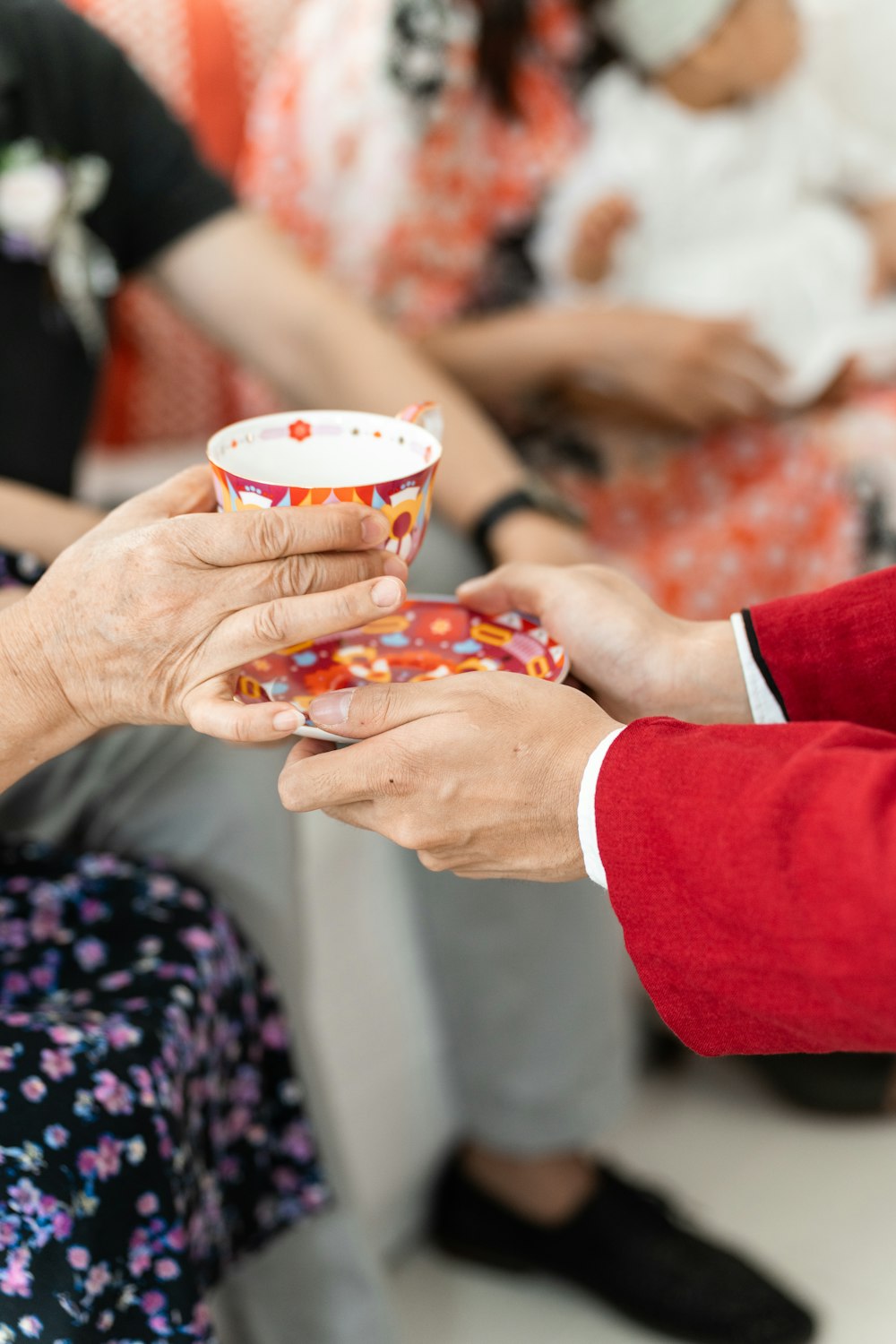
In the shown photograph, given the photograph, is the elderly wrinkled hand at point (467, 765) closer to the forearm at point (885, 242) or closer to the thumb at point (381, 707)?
the thumb at point (381, 707)

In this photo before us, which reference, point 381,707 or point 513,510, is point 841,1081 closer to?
point 513,510

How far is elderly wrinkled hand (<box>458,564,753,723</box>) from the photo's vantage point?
796mm

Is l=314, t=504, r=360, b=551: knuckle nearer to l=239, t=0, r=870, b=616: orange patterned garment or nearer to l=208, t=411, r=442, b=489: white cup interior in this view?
l=208, t=411, r=442, b=489: white cup interior

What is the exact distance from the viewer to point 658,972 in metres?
0.61

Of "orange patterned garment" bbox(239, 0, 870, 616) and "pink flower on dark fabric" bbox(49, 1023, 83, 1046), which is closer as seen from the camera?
"pink flower on dark fabric" bbox(49, 1023, 83, 1046)

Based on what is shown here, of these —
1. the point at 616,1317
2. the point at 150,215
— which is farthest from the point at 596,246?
the point at 616,1317

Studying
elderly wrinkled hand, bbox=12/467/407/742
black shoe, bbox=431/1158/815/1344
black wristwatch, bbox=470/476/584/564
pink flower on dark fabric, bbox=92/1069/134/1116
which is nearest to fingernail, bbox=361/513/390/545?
elderly wrinkled hand, bbox=12/467/407/742

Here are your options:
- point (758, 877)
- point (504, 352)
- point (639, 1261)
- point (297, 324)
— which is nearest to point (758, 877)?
point (758, 877)

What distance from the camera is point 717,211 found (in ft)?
5.06

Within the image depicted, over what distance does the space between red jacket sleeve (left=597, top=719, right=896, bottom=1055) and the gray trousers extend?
0.42 m

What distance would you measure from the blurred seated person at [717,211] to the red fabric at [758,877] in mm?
916

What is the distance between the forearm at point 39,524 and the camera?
895 mm

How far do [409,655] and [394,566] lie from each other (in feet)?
0.33

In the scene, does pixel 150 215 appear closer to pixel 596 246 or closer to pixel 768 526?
pixel 596 246
